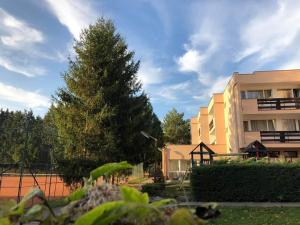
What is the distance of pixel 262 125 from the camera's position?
1299 inches

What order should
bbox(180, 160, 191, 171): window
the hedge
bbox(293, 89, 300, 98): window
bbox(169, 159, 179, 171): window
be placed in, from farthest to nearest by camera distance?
bbox(169, 159, 179, 171): window → bbox(180, 160, 191, 171): window → bbox(293, 89, 300, 98): window → the hedge

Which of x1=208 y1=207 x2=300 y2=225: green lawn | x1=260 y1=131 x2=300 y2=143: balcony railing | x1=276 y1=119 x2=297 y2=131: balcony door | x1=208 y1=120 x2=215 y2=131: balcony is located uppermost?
x1=208 y1=120 x2=215 y2=131: balcony

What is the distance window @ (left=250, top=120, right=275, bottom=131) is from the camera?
32.8 meters

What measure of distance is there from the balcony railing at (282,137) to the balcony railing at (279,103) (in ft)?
7.73

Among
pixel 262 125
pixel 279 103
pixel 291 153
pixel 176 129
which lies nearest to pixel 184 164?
pixel 262 125

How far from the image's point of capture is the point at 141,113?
23797mm

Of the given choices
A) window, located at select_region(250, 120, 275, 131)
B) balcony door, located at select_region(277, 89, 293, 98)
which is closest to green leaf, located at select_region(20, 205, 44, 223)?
Answer: window, located at select_region(250, 120, 275, 131)

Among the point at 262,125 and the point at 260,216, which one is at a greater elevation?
the point at 262,125

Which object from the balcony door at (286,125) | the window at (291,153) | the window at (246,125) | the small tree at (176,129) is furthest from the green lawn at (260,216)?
the small tree at (176,129)

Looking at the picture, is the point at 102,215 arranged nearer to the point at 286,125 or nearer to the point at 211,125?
the point at 286,125

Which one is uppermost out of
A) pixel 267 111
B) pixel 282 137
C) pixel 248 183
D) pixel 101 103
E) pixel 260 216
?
pixel 267 111

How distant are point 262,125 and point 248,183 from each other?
59.4 ft

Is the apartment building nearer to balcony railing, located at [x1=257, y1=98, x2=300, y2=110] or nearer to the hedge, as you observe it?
balcony railing, located at [x1=257, y1=98, x2=300, y2=110]

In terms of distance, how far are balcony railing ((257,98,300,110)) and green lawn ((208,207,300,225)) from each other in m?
19.8
